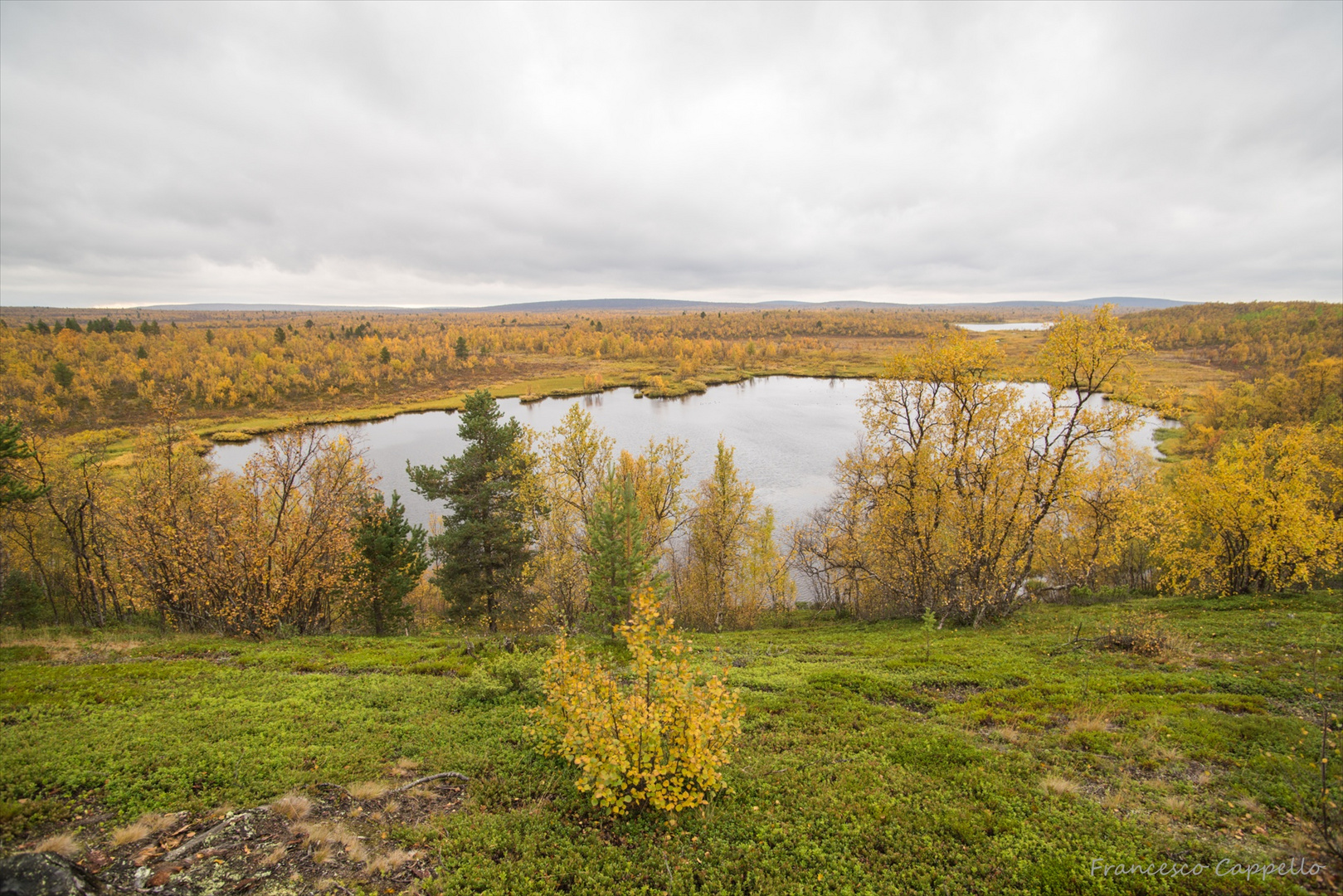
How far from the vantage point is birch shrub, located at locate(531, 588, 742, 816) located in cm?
673

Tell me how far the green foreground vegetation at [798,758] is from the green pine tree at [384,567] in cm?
740

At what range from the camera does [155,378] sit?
82.4 metres

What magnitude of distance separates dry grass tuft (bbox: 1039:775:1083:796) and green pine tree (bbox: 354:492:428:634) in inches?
912

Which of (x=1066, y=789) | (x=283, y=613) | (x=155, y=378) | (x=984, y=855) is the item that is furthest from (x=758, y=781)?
(x=155, y=378)

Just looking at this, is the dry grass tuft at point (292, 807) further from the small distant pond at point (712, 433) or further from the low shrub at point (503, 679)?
the small distant pond at point (712, 433)

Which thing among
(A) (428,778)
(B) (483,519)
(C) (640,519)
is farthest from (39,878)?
(B) (483,519)

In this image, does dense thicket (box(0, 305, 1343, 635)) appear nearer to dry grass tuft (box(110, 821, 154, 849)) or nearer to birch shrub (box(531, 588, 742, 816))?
birch shrub (box(531, 588, 742, 816))

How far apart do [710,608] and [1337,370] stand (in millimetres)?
61769

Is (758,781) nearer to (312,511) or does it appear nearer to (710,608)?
(312,511)

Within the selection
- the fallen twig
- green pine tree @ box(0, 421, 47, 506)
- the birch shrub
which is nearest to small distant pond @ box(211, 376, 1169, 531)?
→ green pine tree @ box(0, 421, 47, 506)

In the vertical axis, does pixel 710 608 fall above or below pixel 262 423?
below

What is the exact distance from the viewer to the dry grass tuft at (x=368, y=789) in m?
7.57

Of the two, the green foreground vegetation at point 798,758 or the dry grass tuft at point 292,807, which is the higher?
the dry grass tuft at point 292,807

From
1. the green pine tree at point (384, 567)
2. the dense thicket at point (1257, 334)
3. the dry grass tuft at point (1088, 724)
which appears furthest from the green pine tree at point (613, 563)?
the dense thicket at point (1257, 334)
